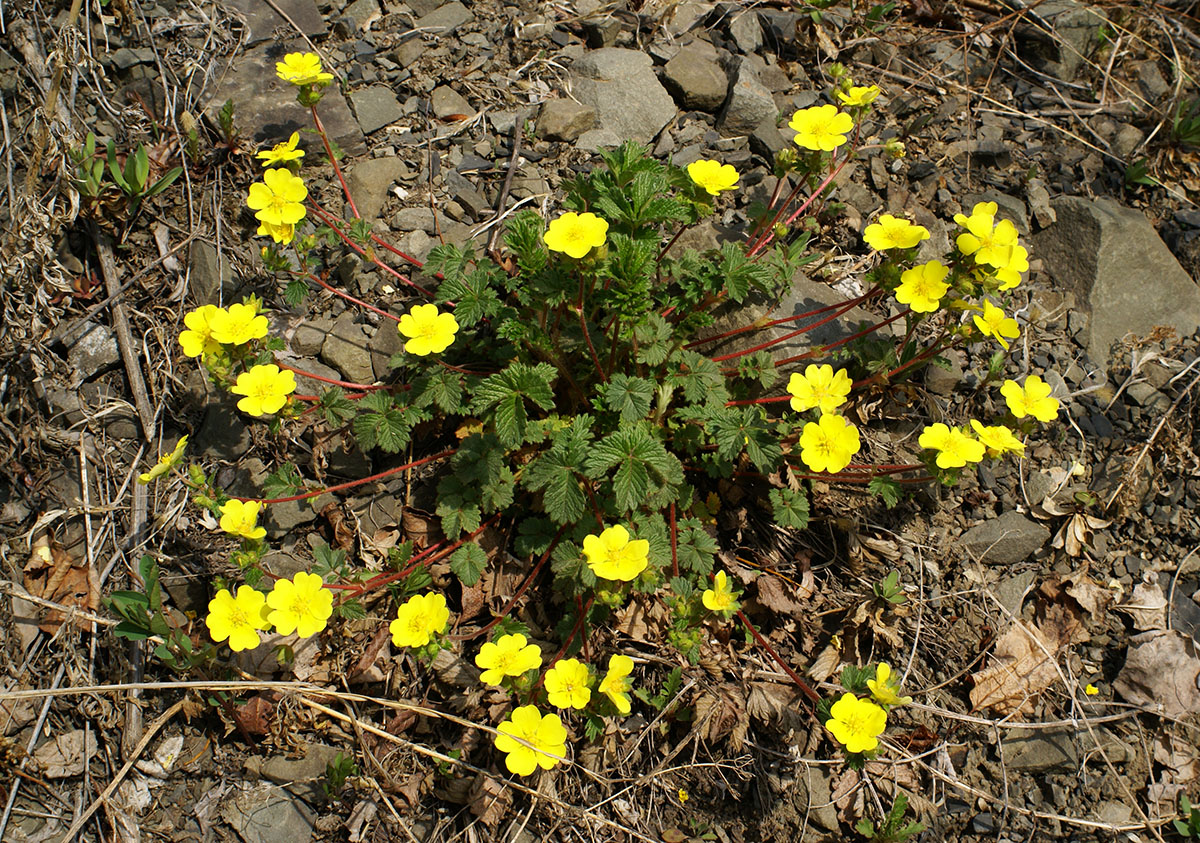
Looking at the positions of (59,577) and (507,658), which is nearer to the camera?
(507,658)

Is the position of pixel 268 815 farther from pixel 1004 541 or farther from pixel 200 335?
pixel 1004 541

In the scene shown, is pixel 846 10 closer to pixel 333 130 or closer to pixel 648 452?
pixel 333 130

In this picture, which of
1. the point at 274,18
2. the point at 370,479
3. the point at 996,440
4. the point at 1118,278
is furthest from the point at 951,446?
the point at 274,18

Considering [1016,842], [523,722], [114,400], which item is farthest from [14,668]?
[1016,842]

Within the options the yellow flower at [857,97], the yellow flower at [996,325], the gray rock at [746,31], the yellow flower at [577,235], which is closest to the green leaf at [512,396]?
the yellow flower at [577,235]

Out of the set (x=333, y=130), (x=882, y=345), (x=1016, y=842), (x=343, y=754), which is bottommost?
(x=1016, y=842)

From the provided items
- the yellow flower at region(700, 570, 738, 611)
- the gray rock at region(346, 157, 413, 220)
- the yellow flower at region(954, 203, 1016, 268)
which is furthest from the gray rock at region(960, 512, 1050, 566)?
the gray rock at region(346, 157, 413, 220)

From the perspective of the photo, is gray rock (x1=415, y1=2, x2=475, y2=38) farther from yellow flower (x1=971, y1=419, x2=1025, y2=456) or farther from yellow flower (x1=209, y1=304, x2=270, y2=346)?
yellow flower (x1=971, y1=419, x2=1025, y2=456)
